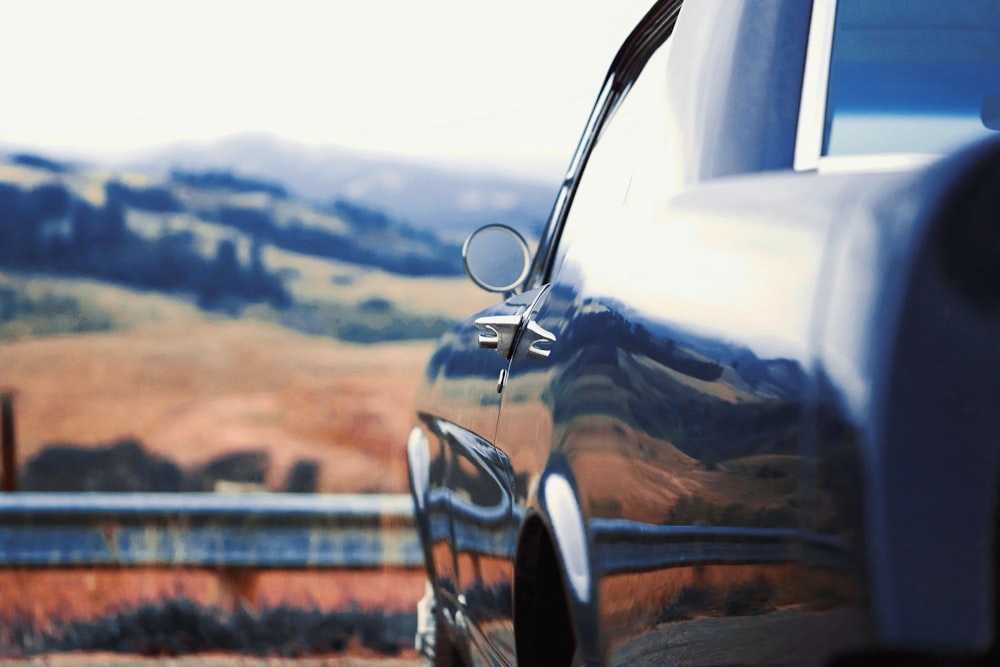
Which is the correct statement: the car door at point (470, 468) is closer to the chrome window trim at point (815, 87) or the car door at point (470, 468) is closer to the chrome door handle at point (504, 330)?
the chrome door handle at point (504, 330)

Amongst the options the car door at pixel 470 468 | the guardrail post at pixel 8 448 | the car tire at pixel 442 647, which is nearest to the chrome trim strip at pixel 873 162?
the car door at pixel 470 468

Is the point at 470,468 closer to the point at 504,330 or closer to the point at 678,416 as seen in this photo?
the point at 504,330

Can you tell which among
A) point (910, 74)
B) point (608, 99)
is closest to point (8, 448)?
point (608, 99)

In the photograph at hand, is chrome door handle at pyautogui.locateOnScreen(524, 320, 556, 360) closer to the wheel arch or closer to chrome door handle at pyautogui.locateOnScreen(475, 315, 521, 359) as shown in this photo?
chrome door handle at pyautogui.locateOnScreen(475, 315, 521, 359)

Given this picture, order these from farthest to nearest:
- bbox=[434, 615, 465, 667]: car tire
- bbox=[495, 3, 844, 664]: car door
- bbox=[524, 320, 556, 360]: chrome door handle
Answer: bbox=[434, 615, 465, 667]: car tire, bbox=[524, 320, 556, 360]: chrome door handle, bbox=[495, 3, 844, 664]: car door

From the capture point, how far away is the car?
4.07 ft

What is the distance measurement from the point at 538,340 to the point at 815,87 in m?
0.82

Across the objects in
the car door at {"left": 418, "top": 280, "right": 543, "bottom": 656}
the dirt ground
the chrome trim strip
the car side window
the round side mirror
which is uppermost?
the chrome trim strip

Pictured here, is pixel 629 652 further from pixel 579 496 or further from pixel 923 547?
pixel 923 547

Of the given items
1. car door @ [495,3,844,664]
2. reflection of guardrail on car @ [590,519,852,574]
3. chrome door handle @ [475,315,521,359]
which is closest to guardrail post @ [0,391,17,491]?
chrome door handle @ [475,315,521,359]

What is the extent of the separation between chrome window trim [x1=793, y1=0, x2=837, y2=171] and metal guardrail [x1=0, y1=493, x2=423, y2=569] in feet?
13.2

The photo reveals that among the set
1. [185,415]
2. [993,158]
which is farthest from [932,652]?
[185,415]

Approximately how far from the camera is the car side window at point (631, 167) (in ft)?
6.35

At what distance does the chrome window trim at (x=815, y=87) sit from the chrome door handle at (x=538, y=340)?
0.67 meters
